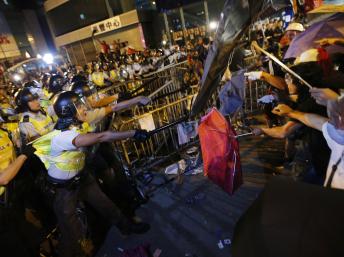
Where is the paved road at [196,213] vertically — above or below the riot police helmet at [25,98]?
below

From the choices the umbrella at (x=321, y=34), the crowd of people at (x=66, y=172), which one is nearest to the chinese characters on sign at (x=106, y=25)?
the crowd of people at (x=66, y=172)

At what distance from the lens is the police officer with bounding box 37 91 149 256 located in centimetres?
330

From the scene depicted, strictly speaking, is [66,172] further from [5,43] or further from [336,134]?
[5,43]

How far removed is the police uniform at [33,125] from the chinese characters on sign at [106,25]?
23.5m

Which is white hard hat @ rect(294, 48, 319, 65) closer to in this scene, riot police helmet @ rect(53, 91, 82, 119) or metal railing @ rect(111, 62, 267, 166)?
metal railing @ rect(111, 62, 267, 166)

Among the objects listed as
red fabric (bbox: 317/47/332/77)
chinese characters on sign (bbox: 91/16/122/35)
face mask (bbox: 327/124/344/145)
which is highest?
chinese characters on sign (bbox: 91/16/122/35)

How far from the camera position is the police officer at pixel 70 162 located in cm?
330

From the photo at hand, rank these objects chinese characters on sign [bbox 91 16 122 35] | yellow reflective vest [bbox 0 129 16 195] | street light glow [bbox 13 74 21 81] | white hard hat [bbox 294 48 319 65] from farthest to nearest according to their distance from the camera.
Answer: chinese characters on sign [bbox 91 16 122 35]
street light glow [bbox 13 74 21 81]
yellow reflective vest [bbox 0 129 16 195]
white hard hat [bbox 294 48 319 65]

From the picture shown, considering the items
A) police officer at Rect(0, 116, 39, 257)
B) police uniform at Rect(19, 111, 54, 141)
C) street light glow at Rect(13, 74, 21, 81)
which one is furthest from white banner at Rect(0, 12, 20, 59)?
police officer at Rect(0, 116, 39, 257)

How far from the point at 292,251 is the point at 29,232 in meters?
3.82

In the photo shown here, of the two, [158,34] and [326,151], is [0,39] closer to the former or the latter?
[158,34]

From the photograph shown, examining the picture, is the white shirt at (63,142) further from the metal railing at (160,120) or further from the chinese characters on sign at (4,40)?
the chinese characters on sign at (4,40)

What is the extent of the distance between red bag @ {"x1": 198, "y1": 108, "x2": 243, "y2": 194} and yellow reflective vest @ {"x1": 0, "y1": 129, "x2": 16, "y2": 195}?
127 inches

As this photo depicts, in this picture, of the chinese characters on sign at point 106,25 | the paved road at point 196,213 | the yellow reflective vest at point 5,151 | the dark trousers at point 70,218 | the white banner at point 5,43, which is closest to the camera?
the dark trousers at point 70,218
